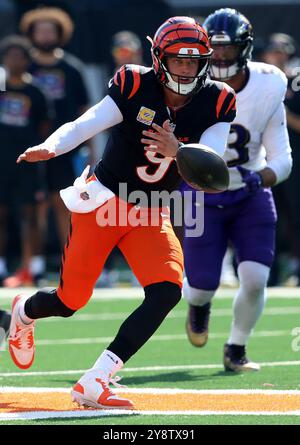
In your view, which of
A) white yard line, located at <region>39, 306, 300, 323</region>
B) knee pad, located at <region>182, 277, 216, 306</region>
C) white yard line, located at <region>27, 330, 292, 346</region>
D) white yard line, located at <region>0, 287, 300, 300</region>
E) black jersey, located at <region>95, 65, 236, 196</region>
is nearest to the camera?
black jersey, located at <region>95, 65, 236, 196</region>

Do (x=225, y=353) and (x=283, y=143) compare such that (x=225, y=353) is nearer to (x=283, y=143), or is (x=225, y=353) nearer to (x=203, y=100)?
(x=283, y=143)

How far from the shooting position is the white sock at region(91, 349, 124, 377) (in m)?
5.57

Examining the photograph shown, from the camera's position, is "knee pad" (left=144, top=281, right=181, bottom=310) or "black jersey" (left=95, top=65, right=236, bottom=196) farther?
"black jersey" (left=95, top=65, right=236, bottom=196)

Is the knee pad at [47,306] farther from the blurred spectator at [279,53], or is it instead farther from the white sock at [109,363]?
the blurred spectator at [279,53]

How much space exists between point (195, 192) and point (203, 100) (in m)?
1.42

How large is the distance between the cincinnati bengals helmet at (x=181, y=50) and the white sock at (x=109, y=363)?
1214 mm

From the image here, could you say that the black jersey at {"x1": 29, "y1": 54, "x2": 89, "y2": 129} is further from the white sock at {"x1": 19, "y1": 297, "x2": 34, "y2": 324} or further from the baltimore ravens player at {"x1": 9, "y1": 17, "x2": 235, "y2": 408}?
the baltimore ravens player at {"x1": 9, "y1": 17, "x2": 235, "y2": 408}

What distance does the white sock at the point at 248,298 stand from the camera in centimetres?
703

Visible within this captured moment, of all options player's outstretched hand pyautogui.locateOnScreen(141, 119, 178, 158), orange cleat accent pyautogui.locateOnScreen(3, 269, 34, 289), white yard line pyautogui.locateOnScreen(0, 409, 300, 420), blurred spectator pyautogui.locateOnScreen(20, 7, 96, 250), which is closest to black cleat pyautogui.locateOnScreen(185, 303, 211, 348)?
player's outstretched hand pyautogui.locateOnScreen(141, 119, 178, 158)

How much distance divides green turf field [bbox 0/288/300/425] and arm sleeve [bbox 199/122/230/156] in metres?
1.17

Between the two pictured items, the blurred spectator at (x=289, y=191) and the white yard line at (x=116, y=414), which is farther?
the blurred spectator at (x=289, y=191)

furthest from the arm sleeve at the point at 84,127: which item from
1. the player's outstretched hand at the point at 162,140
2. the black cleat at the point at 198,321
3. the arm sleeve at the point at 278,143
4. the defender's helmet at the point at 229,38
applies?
the black cleat at the point at 198,321

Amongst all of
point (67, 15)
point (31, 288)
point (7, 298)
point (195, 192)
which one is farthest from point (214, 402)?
point (67, 15)

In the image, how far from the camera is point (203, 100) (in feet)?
19.4
